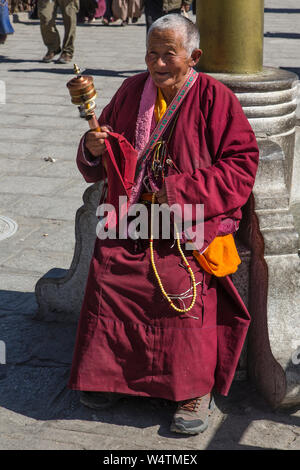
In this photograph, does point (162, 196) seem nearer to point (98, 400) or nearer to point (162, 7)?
point (98, 400)

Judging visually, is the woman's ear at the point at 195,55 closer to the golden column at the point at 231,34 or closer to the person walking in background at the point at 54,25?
the golden column at the point at 231,34

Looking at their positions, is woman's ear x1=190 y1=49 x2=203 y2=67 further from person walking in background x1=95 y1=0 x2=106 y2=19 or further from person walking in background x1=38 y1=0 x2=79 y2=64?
person walking in background x1=95 y1=0 x2=106 y2=19

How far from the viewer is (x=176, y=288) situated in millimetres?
3129

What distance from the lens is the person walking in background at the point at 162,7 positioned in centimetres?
938

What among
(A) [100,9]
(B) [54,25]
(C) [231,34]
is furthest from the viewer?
(A) [100,9]

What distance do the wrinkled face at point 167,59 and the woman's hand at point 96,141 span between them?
0.96 ft

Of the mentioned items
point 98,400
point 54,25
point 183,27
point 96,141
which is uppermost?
point 183,27

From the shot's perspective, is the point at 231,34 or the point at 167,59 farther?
the point at 231,34

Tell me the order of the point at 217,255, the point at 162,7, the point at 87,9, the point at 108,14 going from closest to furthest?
the point at 217,255, the point at 162,7, the point at 108,14, the point at 87,9

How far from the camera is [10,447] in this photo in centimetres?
300

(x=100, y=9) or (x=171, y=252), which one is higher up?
(x=171, y=252)

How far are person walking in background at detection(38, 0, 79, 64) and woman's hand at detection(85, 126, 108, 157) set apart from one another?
26.5 ft

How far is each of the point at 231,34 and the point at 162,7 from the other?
6.13 m

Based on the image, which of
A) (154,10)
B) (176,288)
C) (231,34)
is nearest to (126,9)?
(154,10)
